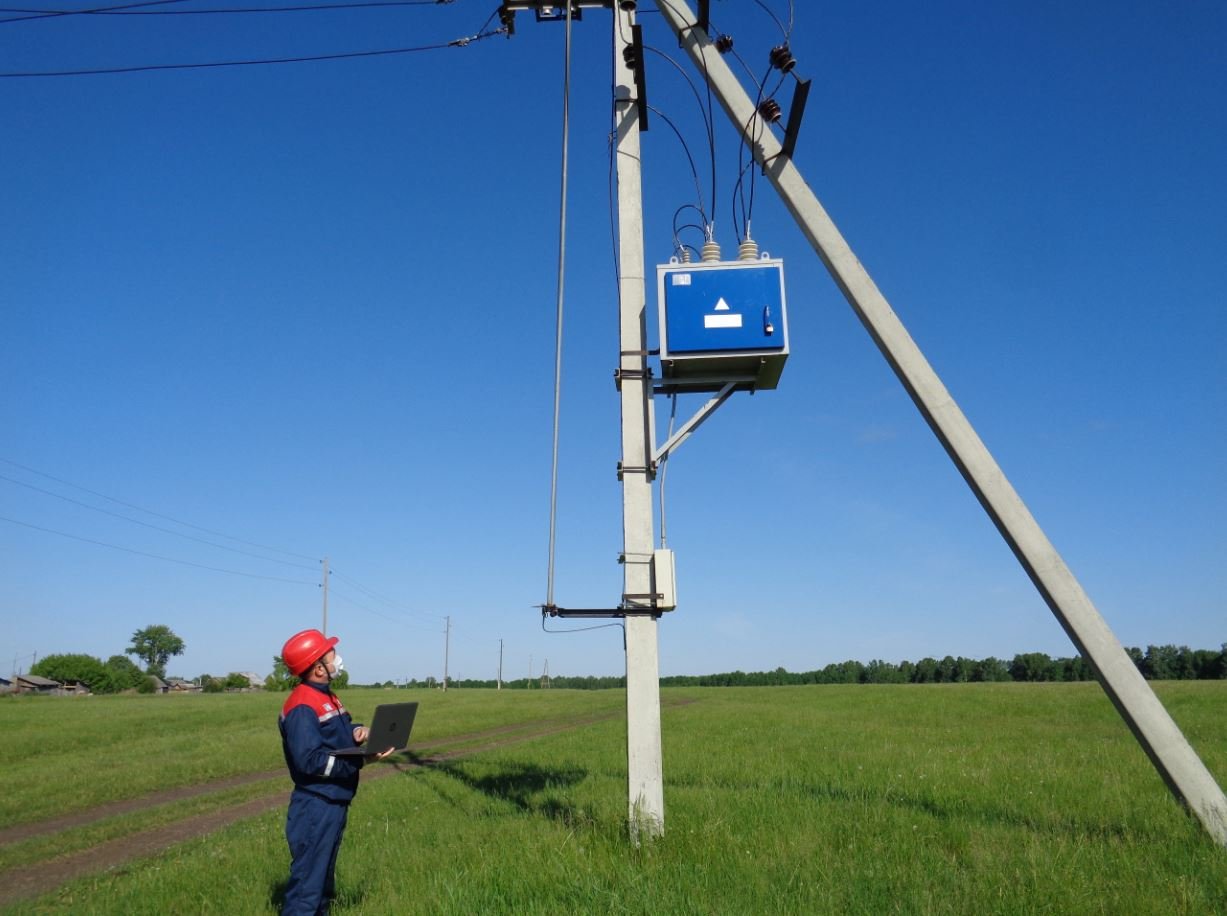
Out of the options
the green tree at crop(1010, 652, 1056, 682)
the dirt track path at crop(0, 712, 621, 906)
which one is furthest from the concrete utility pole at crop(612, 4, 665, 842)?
the green tree at crop(1010, 652, 1056, 682)

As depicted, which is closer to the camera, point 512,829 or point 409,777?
point 512,829

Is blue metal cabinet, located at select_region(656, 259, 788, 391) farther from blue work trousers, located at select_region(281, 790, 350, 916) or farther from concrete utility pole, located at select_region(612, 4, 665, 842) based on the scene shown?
blue work trousers, located at select_region(281, 790, 350, 916)

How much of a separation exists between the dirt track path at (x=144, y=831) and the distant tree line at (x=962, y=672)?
96.9 m

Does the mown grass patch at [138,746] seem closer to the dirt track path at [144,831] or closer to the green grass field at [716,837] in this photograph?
the green grass field at [716,837]

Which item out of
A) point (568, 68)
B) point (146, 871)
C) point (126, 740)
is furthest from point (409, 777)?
point (126, 740)

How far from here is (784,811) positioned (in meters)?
8.78

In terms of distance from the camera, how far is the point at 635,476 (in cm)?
854

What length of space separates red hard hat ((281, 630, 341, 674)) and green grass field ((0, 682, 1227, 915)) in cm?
182

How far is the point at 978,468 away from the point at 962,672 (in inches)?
5469

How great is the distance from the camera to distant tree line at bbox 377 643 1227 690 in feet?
358

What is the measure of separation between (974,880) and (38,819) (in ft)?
41.6

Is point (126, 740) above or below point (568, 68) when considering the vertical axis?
below

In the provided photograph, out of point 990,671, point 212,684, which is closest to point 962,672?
point 990,671

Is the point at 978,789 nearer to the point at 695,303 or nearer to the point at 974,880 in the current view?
the point at 974,880
